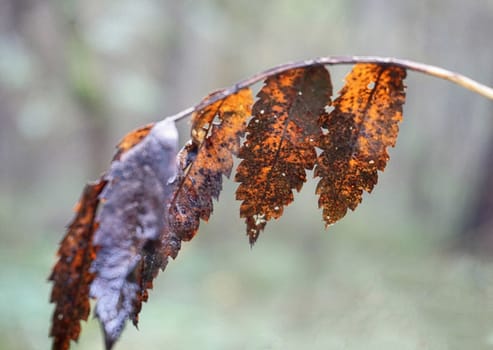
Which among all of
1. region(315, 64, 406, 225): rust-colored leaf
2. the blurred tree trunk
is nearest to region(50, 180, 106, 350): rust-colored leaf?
region(315, 64, 406, 225): rust-colored leaf

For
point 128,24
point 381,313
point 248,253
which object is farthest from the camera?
point 248,253

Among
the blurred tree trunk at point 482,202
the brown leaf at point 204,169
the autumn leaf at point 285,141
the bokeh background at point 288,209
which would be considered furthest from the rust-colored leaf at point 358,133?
the blurred tree trunk at point 482,202

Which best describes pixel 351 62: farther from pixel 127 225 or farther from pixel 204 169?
pixel 127 225

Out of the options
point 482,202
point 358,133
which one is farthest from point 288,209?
point 358,133

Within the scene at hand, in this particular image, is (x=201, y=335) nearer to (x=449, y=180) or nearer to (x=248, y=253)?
(x=248, y=253)

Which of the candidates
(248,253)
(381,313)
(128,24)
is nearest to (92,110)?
(128,24)

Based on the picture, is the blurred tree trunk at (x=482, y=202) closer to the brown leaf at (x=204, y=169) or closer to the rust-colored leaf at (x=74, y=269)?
the brown leaf at (x=204, y=169)
